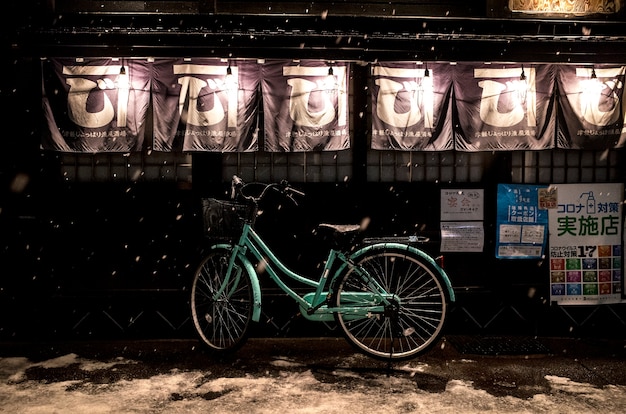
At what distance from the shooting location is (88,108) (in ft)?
24.9

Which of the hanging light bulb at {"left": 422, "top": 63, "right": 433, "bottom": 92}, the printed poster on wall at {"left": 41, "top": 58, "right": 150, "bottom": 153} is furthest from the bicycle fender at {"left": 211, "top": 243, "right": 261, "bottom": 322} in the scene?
the hanging light bulb at {"left": 422, "top": 63, "right": 433, "bottom": 92}

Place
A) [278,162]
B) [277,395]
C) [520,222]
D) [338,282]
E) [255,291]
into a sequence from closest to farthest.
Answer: [277,395], [338,282], [255,291], [520,222], [278,162]

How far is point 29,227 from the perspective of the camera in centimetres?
800

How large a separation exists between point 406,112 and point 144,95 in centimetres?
381

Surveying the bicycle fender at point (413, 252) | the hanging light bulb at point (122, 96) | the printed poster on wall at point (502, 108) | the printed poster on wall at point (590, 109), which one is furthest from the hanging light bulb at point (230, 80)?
the printed poster on wall at point (590, 109)

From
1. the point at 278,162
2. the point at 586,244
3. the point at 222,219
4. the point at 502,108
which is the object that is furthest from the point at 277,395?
the point at 586,244

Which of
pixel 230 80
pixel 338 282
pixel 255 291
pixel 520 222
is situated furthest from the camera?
pixel 520 222

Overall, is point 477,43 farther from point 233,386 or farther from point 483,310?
point 233,386

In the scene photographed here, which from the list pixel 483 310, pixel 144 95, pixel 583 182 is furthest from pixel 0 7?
pixel 583 182

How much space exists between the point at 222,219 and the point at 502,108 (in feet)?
14.4

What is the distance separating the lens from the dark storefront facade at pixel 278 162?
7801 mm

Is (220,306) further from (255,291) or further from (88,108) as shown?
(88,108)

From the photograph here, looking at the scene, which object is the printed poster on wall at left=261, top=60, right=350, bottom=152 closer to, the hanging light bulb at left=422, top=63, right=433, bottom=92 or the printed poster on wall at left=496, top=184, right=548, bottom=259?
the hanging light bulb at left=422, top=63, right=433, bottom=92

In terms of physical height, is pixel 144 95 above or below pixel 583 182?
above
